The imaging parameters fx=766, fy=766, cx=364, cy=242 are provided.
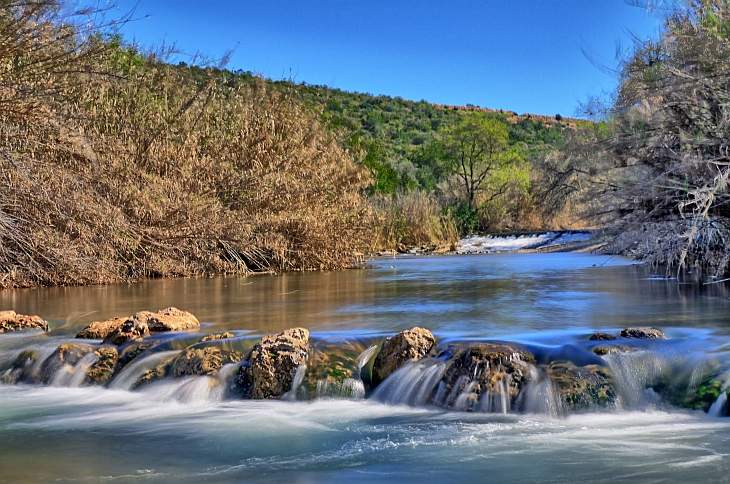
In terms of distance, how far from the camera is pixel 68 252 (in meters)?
10.9

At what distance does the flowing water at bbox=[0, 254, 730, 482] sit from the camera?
3664 millimetres

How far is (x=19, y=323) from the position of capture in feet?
23.6

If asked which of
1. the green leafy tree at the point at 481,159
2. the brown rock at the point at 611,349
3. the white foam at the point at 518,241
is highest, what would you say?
the green leafy tree at the point at 481,159

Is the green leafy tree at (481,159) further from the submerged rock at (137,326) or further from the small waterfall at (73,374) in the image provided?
the small waterfall at (73,374)

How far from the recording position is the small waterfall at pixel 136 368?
5.49 meters

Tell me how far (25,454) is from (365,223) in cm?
1073

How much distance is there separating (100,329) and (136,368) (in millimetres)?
1187

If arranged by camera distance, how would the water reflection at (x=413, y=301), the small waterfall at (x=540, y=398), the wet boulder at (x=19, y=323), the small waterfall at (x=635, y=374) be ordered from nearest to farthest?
the small waterfall at (x=540, y=398), the small waterfall at (x=635, y=374), the water reflection at (x=413, y=301), the wet boulder at (x=19, y=323)

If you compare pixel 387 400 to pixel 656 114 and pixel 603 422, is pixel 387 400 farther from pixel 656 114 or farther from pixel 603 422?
pixel 656 114

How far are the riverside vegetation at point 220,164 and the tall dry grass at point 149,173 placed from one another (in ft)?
0.09

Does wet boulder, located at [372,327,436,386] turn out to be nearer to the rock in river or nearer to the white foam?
the rock in river

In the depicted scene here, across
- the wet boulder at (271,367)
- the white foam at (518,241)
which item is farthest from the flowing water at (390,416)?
the white foam at (518,241)

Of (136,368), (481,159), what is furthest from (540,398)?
(481,159)

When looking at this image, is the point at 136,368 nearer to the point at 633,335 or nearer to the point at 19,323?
the point at 19,323
